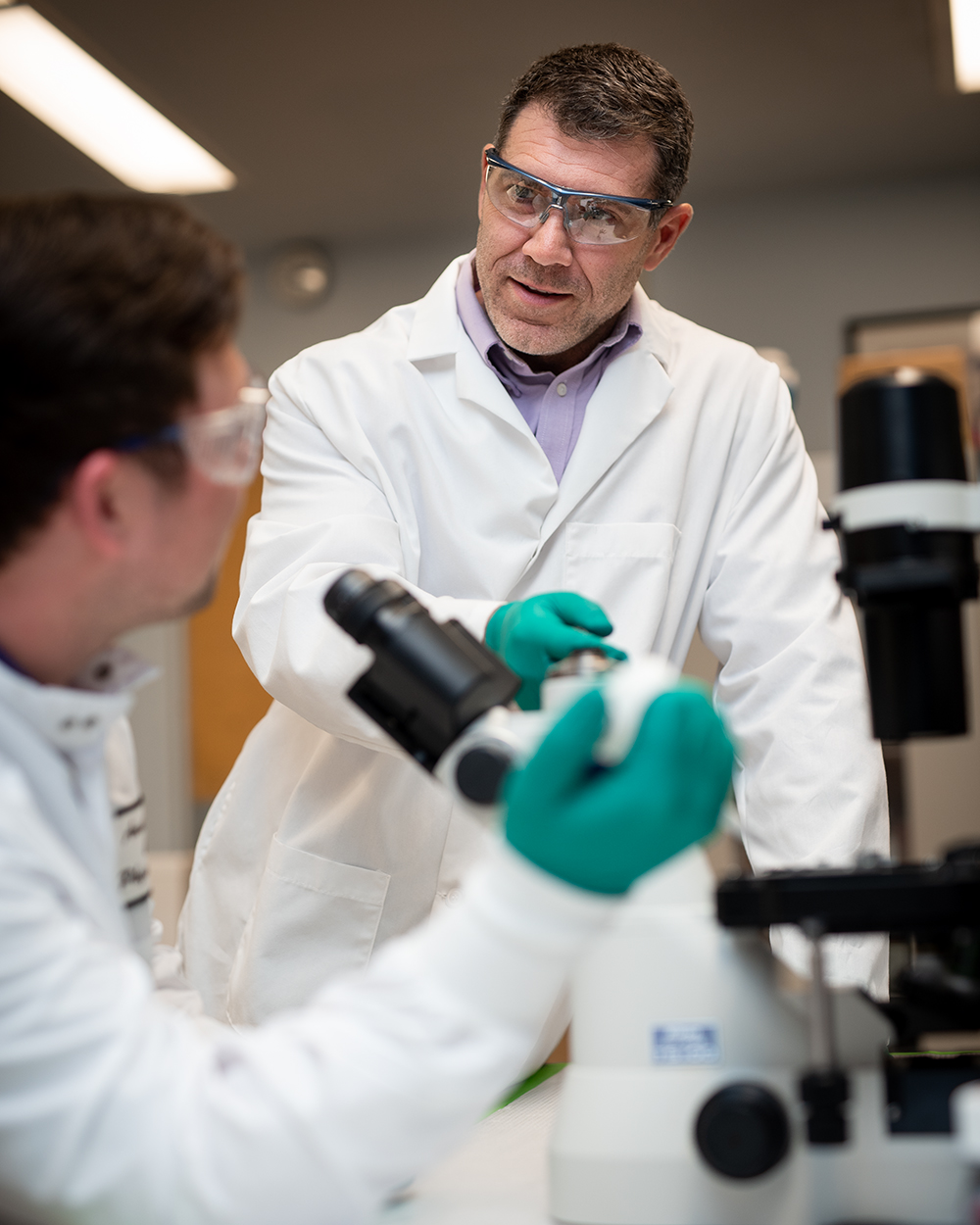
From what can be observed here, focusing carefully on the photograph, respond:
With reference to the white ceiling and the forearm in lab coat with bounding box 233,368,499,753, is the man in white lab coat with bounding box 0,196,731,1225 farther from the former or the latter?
the white ceiling

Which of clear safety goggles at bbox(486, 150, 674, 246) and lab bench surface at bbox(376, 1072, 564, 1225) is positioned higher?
clear safety goggles at bbox(486, 150, 674, 246)

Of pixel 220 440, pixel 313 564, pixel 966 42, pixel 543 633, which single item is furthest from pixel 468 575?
pixel 966 42

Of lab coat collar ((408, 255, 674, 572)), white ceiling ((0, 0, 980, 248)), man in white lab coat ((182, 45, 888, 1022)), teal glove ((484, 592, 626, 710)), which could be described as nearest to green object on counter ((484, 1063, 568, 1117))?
man in white lab coat ((182, 45, 888, 1022))

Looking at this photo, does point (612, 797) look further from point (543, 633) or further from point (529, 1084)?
point (529, 1084)

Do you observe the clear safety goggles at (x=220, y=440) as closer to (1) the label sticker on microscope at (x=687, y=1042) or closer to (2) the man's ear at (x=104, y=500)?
(2) the man's ear at (x=104, y=500)

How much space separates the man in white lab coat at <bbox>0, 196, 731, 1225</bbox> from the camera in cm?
65

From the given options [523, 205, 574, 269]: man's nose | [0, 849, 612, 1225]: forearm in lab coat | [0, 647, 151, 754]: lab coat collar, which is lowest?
[0, 849, 612, 1225]: forearm in lab coat

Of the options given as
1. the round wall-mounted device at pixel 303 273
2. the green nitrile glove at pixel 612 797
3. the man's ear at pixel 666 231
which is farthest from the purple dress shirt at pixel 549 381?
the round wall-mounted device at pixel 303 273

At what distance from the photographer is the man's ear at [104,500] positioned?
2.52 ft

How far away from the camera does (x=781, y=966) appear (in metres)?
0.86

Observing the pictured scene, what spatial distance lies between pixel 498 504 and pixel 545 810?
96cm

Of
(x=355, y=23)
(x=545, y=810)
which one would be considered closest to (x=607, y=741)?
(x=545, y=810)

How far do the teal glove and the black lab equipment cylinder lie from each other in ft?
0.98

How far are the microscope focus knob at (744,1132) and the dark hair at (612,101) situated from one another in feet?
4.12
